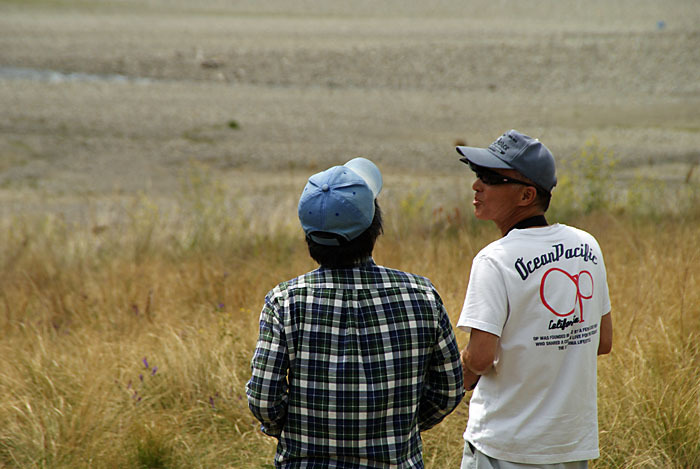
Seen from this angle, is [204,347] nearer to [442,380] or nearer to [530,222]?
[442,380]

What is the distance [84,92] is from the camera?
20.9 m

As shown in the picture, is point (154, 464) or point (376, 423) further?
point (154, 464)

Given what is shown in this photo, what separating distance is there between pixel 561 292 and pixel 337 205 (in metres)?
0.73

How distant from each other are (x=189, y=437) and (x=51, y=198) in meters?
9.96

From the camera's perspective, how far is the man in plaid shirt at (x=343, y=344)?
2.32 meters

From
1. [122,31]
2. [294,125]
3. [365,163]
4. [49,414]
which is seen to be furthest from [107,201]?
[122,31]

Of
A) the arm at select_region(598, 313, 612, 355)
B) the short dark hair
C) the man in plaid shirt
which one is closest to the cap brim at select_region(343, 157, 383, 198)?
the man in plaid shirt

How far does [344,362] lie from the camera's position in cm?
233

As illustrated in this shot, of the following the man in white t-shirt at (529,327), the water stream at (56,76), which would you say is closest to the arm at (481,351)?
the man in white t-shirt at (529,327)

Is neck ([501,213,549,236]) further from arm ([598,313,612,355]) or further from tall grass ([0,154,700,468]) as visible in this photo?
tall grass ([0,154,700,468])

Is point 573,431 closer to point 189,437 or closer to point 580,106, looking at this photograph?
point 189,437

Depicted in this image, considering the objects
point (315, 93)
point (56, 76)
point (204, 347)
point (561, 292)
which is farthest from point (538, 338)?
point (56, 76)

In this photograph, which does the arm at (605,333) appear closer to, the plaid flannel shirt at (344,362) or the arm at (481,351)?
the arm at (481,351)

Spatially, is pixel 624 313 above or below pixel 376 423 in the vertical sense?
below
